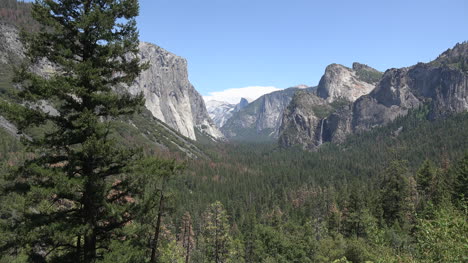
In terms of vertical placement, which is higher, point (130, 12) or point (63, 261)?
point (130, 12)

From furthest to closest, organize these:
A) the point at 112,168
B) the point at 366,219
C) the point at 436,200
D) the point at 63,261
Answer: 1. the point at 436,200
2. the point at 366,219
3. the point at 112,168
4. the point at 63,261

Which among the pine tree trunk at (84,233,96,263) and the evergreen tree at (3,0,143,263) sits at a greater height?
the evergreen tree at (3,0,143,263)

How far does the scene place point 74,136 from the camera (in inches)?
486

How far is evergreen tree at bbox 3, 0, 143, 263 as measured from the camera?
455 inches

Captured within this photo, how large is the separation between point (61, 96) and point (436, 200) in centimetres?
6263

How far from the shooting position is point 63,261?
1199 cm

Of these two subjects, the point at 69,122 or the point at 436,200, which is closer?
the point at 69,122

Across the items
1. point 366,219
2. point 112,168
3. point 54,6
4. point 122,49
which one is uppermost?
point 54,6

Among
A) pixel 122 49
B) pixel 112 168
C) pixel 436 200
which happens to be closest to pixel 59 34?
pixel 122 49

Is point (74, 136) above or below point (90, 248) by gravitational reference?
above

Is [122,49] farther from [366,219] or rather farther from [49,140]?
[366,219]

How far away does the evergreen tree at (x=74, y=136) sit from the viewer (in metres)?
11.6

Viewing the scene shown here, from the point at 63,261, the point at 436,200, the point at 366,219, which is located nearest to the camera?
the point at 63,261

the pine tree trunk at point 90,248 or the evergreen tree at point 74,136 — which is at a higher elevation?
the evergreen tree at point 74,136
